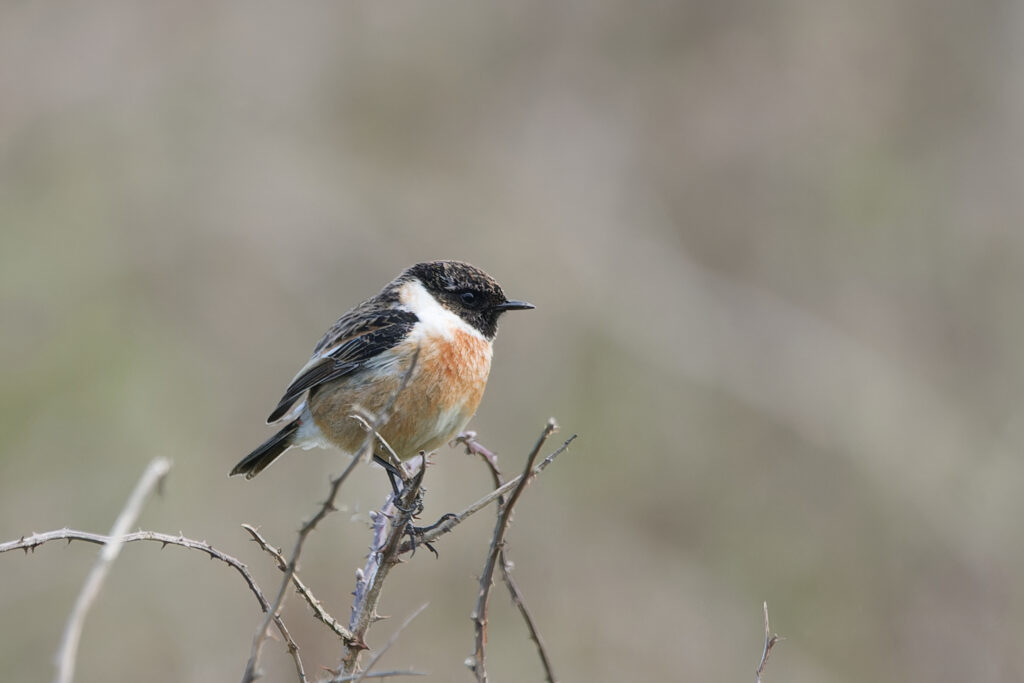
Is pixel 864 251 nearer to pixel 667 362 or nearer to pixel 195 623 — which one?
pixel 667 362

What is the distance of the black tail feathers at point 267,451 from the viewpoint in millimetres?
4840

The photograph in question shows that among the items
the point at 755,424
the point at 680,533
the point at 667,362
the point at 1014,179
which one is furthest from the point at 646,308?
the point at 1014,179

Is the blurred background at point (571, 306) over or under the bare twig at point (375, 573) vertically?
over

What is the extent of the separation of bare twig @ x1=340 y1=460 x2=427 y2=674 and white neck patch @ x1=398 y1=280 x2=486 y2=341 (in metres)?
1.35

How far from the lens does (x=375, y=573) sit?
313 cm

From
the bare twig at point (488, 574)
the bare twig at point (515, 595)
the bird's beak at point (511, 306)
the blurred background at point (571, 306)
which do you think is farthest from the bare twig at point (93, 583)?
the blurred background at point (571, 306)

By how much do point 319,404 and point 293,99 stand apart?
24.8ft

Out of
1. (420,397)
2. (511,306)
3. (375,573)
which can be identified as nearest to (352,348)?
(420,397)

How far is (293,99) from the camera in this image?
38.3 ft

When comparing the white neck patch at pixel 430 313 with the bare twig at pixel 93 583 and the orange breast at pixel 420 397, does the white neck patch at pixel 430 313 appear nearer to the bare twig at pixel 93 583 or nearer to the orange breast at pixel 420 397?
the orange breast at pixel 420 397

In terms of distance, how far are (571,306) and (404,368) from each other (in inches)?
224

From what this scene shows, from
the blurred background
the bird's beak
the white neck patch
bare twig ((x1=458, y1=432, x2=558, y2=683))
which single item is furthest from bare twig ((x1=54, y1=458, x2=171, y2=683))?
the blurred background

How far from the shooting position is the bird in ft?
14.5

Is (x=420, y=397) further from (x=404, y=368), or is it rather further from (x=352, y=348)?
(x=352, y=348)
